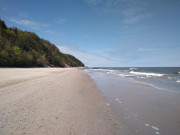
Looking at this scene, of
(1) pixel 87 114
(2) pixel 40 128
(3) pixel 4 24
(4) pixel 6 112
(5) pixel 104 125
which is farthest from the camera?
(3) pixel 4 24

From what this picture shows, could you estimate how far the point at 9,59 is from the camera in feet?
94.4

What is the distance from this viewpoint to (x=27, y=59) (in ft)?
119

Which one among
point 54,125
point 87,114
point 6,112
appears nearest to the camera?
point 54,125

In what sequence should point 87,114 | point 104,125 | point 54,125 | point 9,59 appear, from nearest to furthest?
point 54,125 < point 104,125 < point 87,114 < point 9,59

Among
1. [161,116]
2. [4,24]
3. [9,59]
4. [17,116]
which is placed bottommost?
[161,116]

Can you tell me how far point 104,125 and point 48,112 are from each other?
2.08 metres

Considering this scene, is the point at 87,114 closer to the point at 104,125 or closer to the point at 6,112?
the point at 104,125

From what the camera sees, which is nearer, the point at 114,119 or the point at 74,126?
the point at 74,126

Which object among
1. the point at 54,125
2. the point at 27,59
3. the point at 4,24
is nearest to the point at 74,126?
the point at 54,125

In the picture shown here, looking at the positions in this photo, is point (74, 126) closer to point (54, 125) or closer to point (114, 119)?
point (54, 125)

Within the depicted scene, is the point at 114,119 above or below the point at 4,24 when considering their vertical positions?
below

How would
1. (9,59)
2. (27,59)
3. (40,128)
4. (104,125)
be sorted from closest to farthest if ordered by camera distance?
1. (40,128)
2. (104,125)
3. (9,59)
4. (27,59)

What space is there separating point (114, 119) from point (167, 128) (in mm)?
1609

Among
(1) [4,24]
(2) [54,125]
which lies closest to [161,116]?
(2) [54,125]
